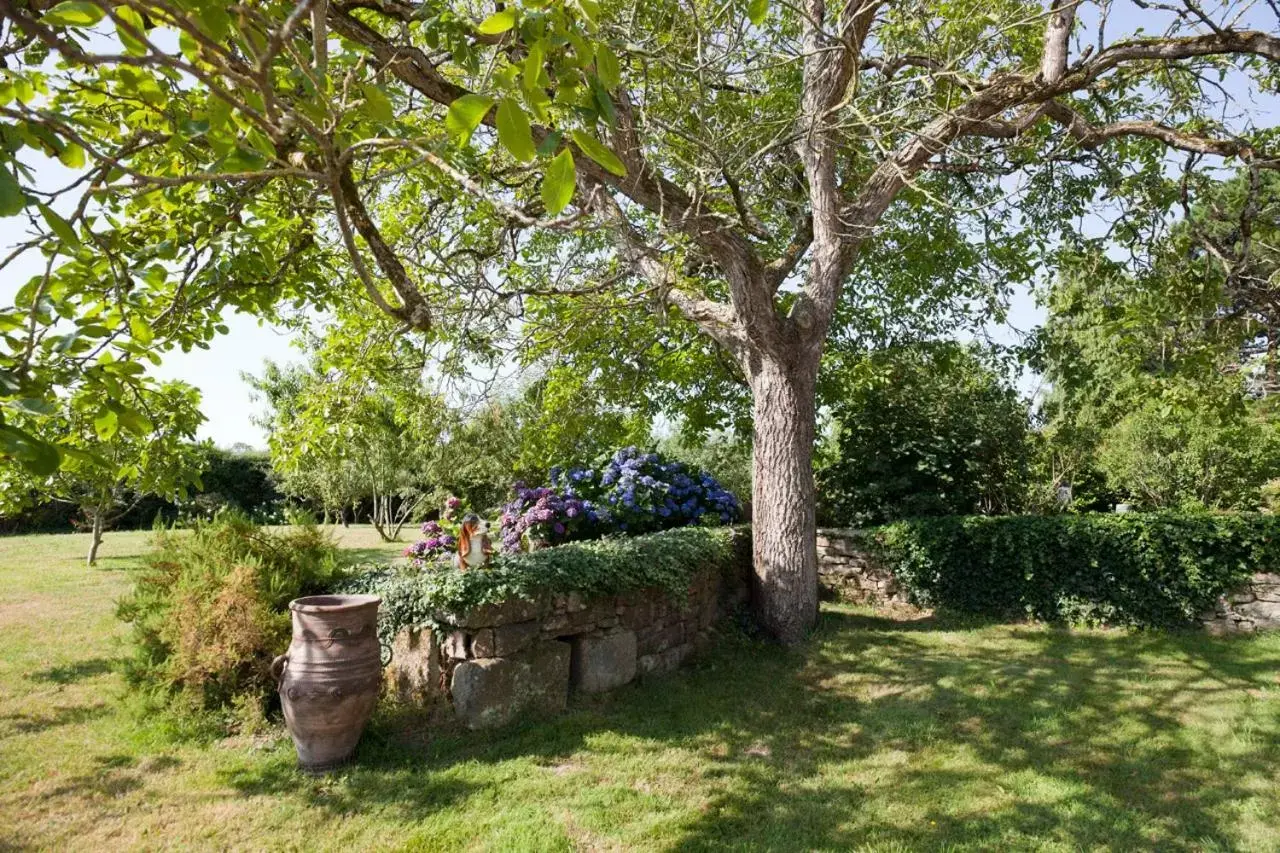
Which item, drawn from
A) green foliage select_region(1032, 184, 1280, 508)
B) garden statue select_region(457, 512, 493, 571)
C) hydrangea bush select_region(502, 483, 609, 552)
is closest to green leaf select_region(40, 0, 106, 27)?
garden statue select_region(457, 512, 493, 571)

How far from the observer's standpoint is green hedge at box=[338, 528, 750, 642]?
5156 mm

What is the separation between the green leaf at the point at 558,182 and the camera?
4.55 ft

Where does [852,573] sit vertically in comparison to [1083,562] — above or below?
below

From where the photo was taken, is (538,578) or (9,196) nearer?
(9,196)

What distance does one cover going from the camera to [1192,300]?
267 inches

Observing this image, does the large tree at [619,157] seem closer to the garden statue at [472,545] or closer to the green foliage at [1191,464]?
the garden statue at [472,545]

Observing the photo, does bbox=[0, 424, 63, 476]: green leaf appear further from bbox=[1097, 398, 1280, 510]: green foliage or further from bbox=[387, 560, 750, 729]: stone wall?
bbox=[1097, 398, 1280, 510]: green foliage

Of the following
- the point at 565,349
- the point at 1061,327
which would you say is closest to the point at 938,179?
the point at 1061,327

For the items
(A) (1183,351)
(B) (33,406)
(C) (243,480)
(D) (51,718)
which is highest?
(A) (1183,351)

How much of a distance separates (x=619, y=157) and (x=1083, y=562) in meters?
6.20

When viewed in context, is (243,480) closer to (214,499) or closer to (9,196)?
(214,499)

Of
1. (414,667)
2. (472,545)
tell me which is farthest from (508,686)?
(472,545)

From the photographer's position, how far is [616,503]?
8.47 metres

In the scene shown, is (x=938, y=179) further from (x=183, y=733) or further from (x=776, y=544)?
(x=183, y=733)
